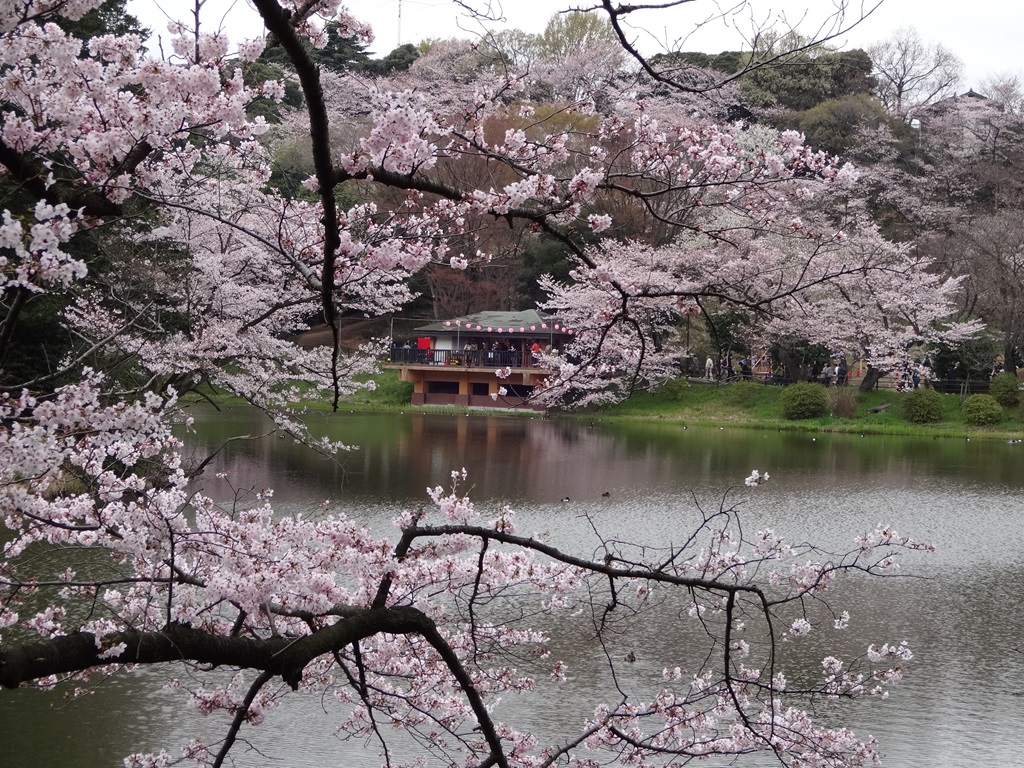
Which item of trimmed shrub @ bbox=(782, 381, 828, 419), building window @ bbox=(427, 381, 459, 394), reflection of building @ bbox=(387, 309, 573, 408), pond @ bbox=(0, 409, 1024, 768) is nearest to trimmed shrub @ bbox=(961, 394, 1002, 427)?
pond @ bbox=(0, 409, 1024, 768)

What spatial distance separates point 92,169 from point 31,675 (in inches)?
56.8

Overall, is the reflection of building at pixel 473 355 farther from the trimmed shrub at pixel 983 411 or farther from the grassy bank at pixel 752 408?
the trimmed shrub at pixel 983 411

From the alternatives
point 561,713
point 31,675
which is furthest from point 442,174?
point 31,675

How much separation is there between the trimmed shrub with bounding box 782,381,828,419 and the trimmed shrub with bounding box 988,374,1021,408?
422 centimetres

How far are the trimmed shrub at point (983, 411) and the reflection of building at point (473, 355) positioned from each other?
36.1 feet

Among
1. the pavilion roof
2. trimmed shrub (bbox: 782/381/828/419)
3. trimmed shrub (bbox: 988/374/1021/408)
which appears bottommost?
trimmed shrub (bbox: 782/381/828/419)

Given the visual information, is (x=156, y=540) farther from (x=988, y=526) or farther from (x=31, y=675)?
(x=988, y=526)

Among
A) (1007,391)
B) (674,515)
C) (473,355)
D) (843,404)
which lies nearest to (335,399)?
(674,515)

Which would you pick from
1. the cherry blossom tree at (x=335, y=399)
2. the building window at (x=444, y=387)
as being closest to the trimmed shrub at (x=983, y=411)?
the building window at (x=444, y=387)

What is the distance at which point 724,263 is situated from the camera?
27.7 meters

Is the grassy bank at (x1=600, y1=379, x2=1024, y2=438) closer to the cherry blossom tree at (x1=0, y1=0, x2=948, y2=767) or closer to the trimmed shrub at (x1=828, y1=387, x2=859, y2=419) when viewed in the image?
the trimmed shrub at (x1=828, y1=387, x2=859, y2=419)

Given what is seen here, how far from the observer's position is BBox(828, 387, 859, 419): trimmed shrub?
25.5m

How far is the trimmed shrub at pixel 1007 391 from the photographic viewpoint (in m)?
24.7

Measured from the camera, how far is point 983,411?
24.0 meters
